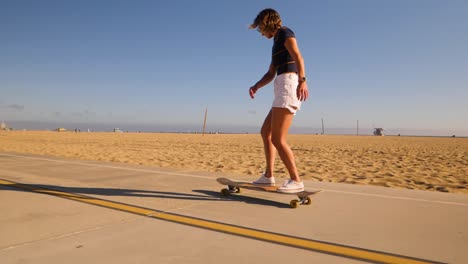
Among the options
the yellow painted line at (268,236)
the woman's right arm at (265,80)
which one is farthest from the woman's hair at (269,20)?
the yellow painted line at (268,236)

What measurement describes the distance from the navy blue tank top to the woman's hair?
0.15m

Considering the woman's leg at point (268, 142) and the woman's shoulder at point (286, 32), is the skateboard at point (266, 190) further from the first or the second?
the woman's shoulder at point (286, 32)

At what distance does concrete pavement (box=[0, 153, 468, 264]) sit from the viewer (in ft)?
7.20

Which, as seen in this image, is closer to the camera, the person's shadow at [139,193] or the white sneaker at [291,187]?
the white sneaker at [291,187]

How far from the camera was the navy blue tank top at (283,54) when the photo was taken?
3.61 meters

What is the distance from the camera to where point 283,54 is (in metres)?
3.70

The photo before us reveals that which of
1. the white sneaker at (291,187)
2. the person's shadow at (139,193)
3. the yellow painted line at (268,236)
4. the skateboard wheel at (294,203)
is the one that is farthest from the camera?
the person's shadow at (139,193)

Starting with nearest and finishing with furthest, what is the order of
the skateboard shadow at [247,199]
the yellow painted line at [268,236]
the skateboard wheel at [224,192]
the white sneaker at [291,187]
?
the yellow painted line at [268,236] < the white sneaker at [291,187] < the skateboard shadow at [247,199] < the skateboard wheel at [224,192]

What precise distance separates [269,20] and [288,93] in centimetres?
92

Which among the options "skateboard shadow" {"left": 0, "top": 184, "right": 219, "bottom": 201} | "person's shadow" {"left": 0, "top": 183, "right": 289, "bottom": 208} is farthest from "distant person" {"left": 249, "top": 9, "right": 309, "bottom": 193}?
"skateboard shadow" {"left": 0, "top": 184, "right": 219, "bottom": 201}

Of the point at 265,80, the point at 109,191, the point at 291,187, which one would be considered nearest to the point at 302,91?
the point at 265,80

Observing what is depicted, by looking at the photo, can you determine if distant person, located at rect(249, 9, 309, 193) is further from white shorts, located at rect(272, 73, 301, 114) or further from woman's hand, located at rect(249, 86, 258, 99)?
woman's hand, located at rect(249, 86, 258, 99)

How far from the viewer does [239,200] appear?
3.91 meters

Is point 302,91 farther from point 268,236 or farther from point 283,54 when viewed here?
point 268,236
